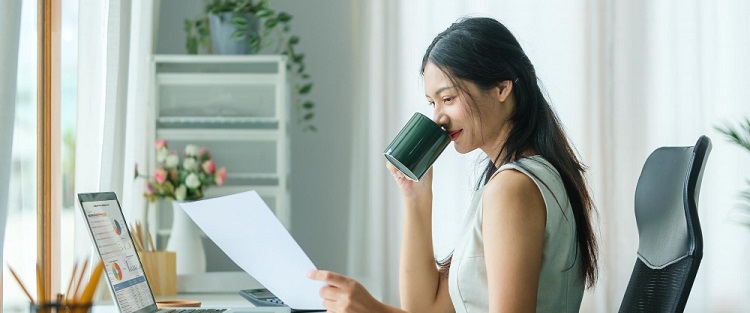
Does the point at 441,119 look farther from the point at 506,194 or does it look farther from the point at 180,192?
the point at 180,192

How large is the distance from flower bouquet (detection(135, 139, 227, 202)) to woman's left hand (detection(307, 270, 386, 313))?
158 centimetres

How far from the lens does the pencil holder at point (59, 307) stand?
3.54ft

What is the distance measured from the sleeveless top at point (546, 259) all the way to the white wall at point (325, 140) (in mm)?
2440

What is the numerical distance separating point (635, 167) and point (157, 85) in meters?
2.04

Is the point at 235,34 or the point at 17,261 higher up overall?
the point at 235,34

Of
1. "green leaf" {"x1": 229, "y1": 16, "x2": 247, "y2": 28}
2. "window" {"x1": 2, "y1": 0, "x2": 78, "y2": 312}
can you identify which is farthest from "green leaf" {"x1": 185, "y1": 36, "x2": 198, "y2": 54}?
"window" {"x1": 2, "y1": 0, "x2": 78, "y2": 312}

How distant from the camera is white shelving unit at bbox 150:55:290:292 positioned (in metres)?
3.11

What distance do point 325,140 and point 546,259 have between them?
257 centimetres

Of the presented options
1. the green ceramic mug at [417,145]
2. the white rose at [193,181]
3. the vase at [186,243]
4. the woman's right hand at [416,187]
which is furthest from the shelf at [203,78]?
the green ceramic mug at [417,145]

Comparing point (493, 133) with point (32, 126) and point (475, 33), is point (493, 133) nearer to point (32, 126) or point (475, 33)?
point (475, 33)

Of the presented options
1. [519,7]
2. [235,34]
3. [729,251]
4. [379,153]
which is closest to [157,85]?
[235,34]

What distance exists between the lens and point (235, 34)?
127 inches

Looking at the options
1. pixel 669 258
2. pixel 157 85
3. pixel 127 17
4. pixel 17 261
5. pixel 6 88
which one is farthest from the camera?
pixel 157 85

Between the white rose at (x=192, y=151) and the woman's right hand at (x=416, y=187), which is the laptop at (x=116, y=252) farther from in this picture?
the white rose at (x=192, y=151)
